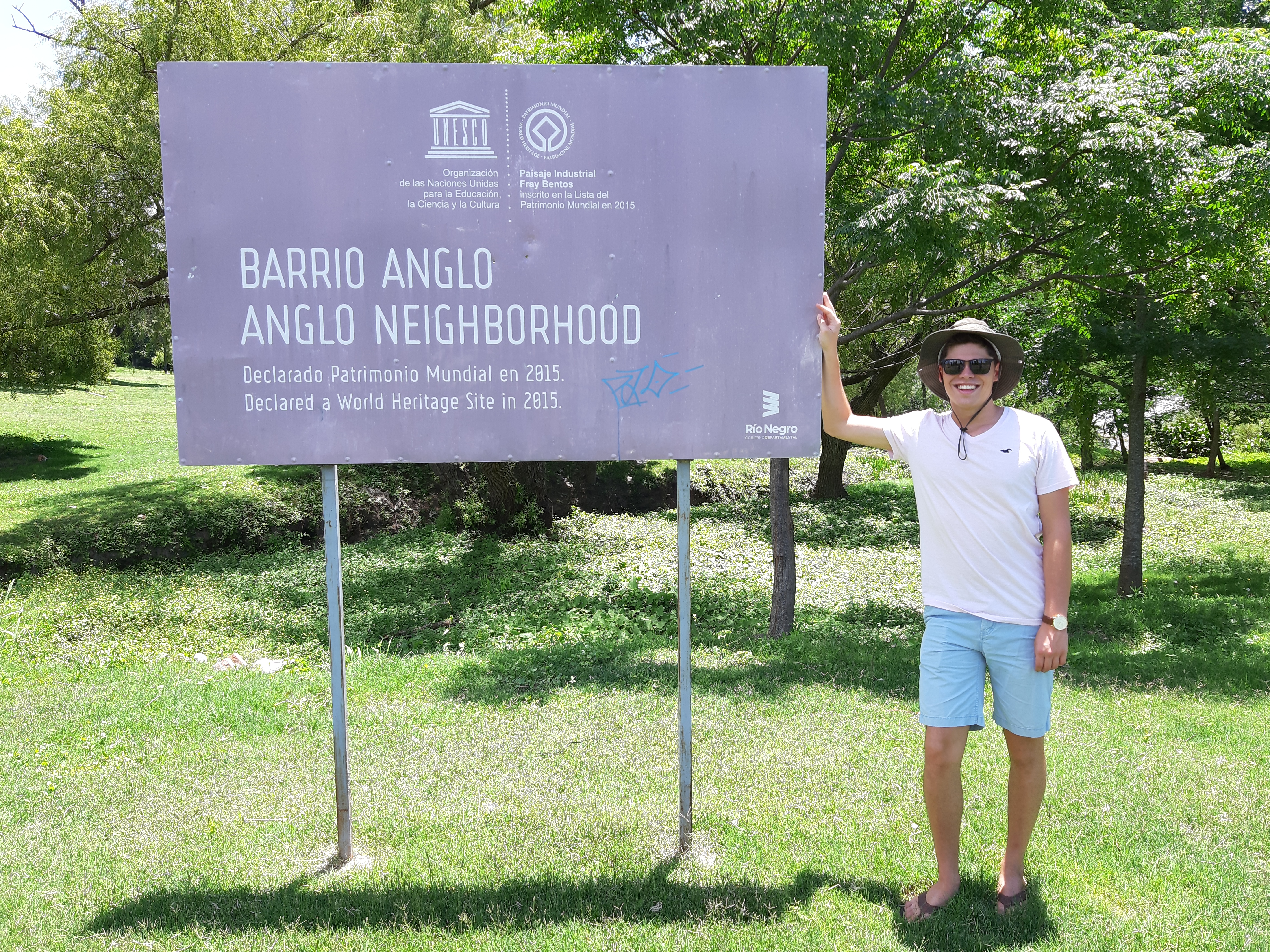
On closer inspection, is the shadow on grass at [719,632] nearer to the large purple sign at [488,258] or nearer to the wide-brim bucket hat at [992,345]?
the large purple sign at [488,258]

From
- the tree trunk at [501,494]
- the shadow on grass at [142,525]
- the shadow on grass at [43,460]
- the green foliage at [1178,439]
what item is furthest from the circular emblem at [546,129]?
the green foliage at [1178,439]

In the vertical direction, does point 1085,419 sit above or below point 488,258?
below

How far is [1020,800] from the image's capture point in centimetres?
315

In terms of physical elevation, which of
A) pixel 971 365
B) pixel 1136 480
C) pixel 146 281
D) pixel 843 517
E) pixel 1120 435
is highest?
pixel 146 281

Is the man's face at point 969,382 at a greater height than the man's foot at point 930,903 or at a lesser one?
greater

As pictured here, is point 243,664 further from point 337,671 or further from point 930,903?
point 930,903

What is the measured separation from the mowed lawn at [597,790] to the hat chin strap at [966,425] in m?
1.68

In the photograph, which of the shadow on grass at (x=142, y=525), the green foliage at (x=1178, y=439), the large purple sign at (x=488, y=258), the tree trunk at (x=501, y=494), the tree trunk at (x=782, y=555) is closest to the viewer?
the large purple sign at (x=488, y=258)

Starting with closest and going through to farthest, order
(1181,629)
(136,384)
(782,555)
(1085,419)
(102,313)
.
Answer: (782,555)
(1181,629)
(102,313)
(1085,419)
(136,384)

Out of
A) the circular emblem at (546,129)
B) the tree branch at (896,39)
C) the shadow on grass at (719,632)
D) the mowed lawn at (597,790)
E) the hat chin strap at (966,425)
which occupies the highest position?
the tree branch at (896,39)

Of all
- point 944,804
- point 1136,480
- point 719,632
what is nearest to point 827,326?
point 944,804

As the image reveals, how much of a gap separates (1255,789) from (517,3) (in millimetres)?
10420

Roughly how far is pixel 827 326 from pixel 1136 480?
941cm

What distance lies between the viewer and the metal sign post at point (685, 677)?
3746 millimetres
